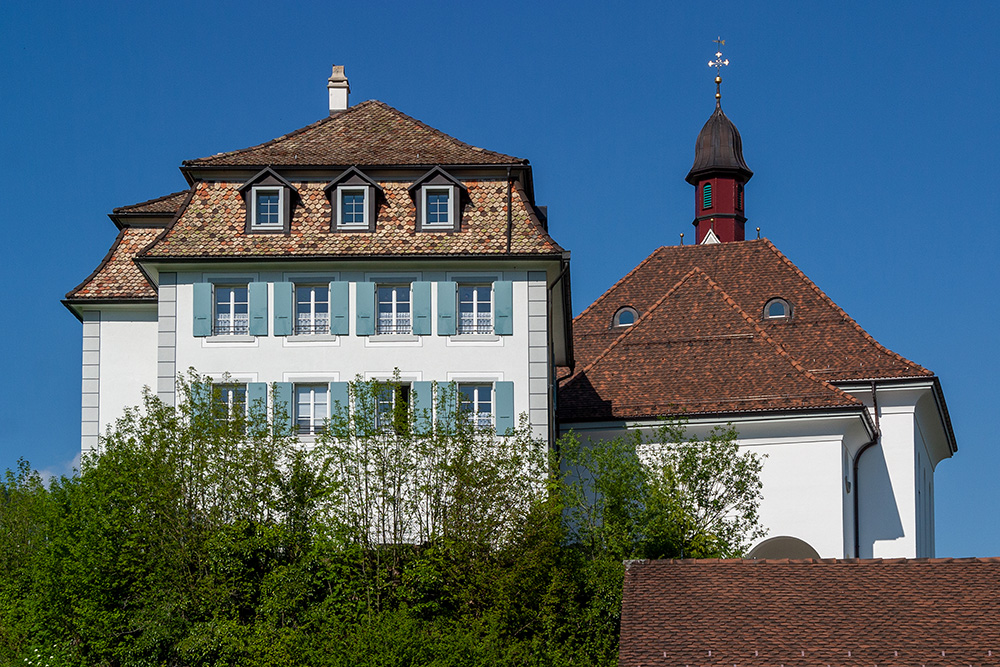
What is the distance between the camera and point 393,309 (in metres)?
42.8

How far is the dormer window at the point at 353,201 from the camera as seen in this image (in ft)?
142

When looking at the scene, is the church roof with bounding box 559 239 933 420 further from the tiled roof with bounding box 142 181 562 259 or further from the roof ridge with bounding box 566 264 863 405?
the tiled roof with bounding box 142 181 562 259

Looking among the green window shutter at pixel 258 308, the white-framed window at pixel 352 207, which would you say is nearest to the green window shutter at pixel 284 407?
the green window shutter at pixel 258 308

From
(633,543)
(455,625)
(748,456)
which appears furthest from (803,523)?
(455,625)

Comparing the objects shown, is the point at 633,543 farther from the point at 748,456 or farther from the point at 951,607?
the point at 951,607

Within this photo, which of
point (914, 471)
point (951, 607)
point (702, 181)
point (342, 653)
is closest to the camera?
point (951, 607)

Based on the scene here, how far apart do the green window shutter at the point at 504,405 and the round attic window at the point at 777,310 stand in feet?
47.6

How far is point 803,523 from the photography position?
151 ft

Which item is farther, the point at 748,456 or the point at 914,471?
the point at 914,471

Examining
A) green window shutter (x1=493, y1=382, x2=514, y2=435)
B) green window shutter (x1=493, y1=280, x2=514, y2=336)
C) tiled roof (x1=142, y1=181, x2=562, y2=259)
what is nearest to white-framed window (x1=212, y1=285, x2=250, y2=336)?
tiled roof (x1=142, y1=181, x2=562, y2=259)

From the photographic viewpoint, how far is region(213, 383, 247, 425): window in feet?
135

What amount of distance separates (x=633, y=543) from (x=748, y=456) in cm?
403

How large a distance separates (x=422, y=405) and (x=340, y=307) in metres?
2.99

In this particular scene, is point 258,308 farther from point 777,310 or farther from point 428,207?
point 777,310
